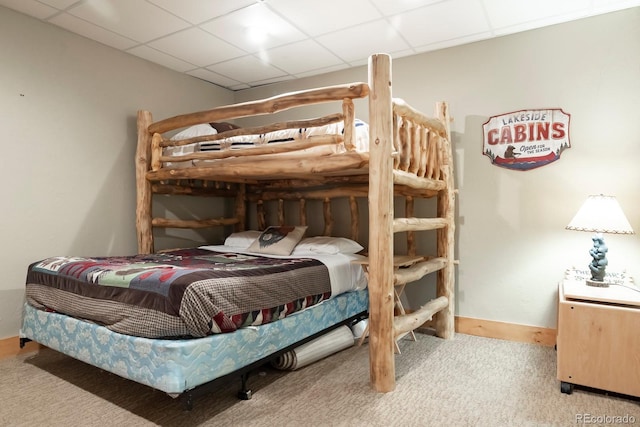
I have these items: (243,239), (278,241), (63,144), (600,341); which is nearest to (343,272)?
(278,241)

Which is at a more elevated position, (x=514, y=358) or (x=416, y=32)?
(x=416, y=32)

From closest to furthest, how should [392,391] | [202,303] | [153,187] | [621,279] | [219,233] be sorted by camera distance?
[202,303] → [392,391] → [621,279] → [153,187] → [219,233]

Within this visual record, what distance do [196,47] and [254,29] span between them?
0.67 meters

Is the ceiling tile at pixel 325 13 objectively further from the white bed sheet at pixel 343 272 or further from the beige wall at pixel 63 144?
the white bed sheet at pixel 343 272

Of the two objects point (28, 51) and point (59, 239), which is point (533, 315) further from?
point (28, 51)

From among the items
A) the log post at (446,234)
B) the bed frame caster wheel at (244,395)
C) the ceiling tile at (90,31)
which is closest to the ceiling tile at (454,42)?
the log post at (446,234)

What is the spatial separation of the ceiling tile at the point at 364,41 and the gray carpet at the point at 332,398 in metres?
2.54

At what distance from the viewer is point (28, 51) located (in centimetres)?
298

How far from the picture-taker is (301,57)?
372 centimetres

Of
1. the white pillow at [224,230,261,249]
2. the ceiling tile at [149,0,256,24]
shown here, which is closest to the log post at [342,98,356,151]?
the ceiling tile at [149,0,256,24]

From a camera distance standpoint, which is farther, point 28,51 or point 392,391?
point 28,51

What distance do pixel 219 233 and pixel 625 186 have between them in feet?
12.9

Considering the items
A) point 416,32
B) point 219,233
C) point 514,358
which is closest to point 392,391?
point 514,358

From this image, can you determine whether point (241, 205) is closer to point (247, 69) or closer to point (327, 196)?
point (327, 196)
